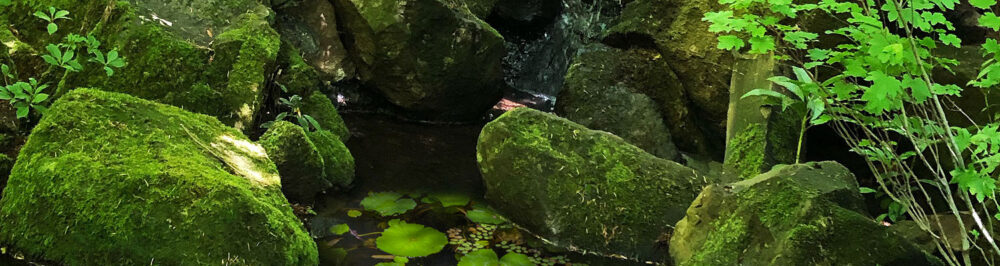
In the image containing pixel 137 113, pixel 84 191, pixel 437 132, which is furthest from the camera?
pixel 437 132

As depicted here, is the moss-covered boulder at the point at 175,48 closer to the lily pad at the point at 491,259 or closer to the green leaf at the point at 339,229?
the green leaf at the point at 339,229

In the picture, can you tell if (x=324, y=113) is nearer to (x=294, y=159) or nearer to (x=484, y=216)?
(x=294, y=159)

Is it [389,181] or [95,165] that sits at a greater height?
[95,165]

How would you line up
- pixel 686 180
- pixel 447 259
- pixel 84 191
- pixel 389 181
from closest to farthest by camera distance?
pixel 84 191 → pixel 447 259 → pixel 686 180 → pixel 389 181

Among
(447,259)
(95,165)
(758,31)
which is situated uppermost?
(758,31)

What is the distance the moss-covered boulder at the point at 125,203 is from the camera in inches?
130

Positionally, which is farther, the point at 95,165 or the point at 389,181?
the point at 389,181

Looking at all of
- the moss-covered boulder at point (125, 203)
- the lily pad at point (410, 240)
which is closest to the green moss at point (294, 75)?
the lily pad at point (410, 240)

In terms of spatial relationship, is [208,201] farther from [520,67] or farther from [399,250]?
[520,67]

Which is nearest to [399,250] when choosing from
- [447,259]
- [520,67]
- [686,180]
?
[447,259]

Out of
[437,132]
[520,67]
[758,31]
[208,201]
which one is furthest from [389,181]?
[520,67]

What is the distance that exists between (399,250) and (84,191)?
6.91 feet

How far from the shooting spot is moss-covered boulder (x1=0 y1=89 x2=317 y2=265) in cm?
331

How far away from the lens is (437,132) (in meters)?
8.18
